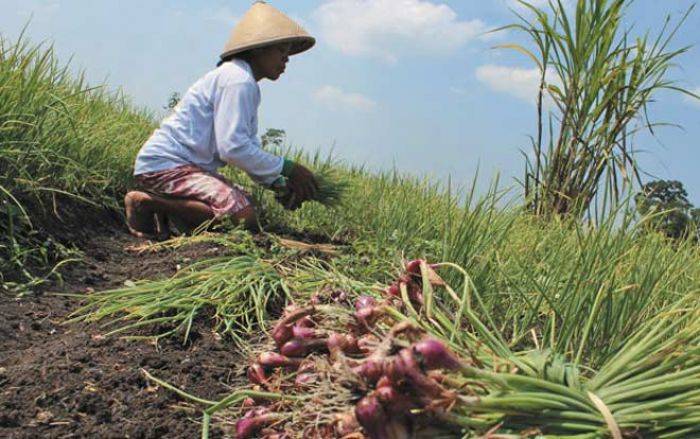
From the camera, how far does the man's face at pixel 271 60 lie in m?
3.69

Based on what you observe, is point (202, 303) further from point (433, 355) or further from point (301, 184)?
point (301, 184)

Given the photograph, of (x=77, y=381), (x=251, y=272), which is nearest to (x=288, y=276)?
(x=251, y=272)

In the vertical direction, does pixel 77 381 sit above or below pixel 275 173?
below

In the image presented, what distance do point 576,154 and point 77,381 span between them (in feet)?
11.2

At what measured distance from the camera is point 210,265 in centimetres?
284

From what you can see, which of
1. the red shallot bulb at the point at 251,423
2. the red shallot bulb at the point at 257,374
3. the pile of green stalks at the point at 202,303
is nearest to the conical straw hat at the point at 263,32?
the pile of green stalks at the point at 202,303

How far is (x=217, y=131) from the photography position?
141 inches

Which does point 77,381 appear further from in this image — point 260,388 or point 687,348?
point 687,348

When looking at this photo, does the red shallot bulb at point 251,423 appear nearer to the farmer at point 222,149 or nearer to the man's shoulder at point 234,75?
the farmer at point 222,149

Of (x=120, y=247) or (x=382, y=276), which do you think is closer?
(x=382, y=276)

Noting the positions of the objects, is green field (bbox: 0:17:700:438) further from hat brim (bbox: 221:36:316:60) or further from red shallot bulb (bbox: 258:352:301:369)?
hat brim (bbox: 221:36:316:60)

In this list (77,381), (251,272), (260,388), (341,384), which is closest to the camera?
(341,384)

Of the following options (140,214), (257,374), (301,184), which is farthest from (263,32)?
(257,374)

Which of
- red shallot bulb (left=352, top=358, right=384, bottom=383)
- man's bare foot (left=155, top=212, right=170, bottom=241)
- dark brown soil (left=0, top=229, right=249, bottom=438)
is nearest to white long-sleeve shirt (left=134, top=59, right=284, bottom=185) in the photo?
man's bare foot (left=155, top=212, right=170, bottom=241)
